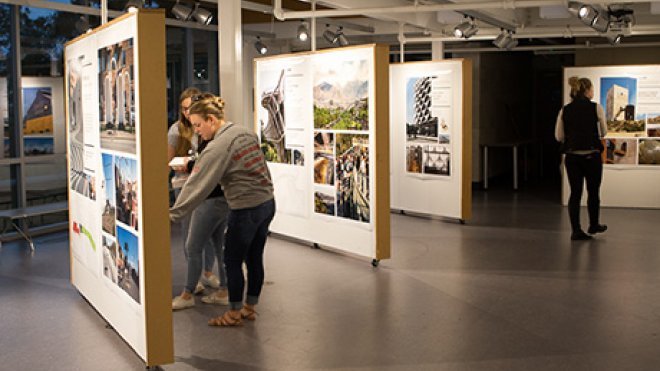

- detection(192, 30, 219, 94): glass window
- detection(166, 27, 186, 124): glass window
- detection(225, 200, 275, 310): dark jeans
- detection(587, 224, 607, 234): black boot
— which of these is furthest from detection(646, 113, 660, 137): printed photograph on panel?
detection(225, 200, 275, 310): dark jeans

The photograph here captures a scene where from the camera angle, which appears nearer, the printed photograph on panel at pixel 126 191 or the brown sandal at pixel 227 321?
the printed photograph on panel at pixel 126 191

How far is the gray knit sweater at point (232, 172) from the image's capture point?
18.9ft

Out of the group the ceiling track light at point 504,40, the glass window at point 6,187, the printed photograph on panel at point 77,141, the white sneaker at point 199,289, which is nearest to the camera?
the printed photograph on panel at point 77,141

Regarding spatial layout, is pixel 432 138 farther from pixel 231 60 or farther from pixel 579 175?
pixel 231 60

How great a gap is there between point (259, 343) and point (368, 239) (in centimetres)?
291

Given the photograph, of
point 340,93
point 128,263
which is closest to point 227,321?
point 128,263

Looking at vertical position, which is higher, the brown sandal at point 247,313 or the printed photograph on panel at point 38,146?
the printed photograph on panel at point 38,146

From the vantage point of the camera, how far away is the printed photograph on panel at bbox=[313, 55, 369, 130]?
861 centimetres

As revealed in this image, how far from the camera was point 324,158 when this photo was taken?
30.5 ft

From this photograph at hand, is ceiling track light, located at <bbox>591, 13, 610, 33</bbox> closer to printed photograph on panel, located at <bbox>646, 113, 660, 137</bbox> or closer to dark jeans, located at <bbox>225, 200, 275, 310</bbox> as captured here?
printed photograph on panel, located at <bbox>646, 113, 660, 137</bbox>

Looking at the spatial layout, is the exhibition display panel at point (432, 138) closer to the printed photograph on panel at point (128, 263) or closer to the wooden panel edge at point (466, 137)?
the wooden panel edge at point (466, 137)

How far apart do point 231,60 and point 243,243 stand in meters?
2.22

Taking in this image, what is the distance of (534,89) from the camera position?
21781 mm

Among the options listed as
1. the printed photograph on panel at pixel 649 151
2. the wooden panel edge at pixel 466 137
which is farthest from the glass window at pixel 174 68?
the printed photograph on panel at pixel 649 151
